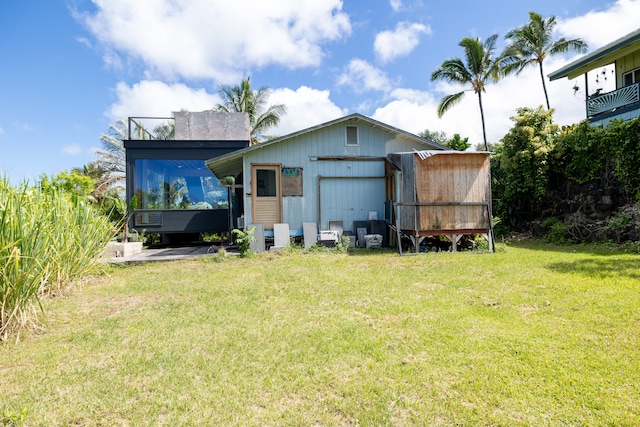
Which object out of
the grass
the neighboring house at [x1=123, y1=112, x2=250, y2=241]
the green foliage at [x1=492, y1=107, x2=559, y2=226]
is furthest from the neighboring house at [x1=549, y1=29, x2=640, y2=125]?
the neighboring house at [x1=123, y1=112, x2=250, y2=241]

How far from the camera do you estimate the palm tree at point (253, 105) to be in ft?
80.0

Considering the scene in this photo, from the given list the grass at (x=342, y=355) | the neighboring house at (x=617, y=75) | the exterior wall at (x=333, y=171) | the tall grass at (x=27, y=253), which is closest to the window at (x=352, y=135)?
the exterior wall at (x=333, y=171)

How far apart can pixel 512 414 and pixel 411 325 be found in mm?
1593

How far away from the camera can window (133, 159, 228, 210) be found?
40.8ft

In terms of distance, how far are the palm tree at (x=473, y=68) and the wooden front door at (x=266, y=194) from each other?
15.8 metres

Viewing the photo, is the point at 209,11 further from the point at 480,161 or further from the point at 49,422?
the point at 49,422

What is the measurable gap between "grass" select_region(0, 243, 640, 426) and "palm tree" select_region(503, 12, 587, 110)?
1979 centimetres

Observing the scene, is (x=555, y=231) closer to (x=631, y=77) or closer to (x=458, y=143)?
(x=458, y=143)

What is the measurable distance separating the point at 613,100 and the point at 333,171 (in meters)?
12.9

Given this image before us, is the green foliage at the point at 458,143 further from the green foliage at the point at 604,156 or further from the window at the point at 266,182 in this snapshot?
the window at the point at 266,182

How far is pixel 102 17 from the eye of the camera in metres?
9.73

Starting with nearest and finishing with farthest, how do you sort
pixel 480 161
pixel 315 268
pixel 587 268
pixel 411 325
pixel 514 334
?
pixel 514 334 < pixel 411 325 < pixel 587 268 < pixel 315 268 < pixel 480 161

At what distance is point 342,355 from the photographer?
118 inches

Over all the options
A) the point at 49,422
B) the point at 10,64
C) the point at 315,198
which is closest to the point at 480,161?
the point at 315,198
